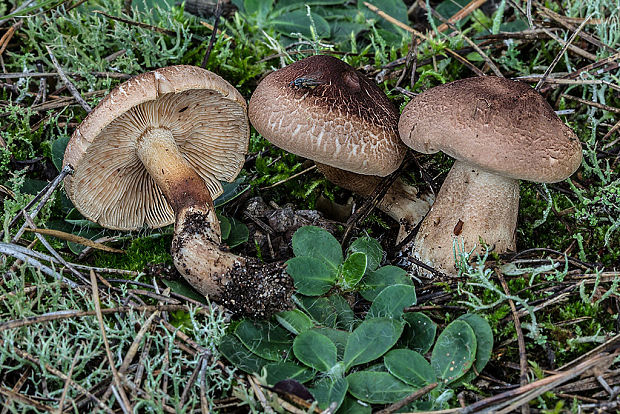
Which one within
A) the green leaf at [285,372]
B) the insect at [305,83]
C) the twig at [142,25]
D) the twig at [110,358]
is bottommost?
the green leaf at [285,372]

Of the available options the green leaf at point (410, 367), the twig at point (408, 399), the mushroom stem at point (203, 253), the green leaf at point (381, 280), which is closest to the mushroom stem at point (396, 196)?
the green leaf at point (381, 280)

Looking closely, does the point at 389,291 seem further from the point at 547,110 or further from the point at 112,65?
the point at 112,65

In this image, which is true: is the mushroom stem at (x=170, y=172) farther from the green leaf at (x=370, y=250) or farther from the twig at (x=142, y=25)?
the twig at (x=142, y=25)

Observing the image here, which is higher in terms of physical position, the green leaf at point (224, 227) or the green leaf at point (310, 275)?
the green leaf at point (310, 275)

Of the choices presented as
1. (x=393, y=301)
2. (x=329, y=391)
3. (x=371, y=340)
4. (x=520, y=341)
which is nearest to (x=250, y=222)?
(x=393, y=301)

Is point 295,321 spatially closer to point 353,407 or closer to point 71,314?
point 353,407

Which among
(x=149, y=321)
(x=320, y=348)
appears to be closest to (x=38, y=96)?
(x=149, y=321)

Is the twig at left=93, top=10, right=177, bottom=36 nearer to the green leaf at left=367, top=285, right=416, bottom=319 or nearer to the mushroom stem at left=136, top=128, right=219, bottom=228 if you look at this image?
the mushroom stem at left=136, top=128, right=219, bottom=228
